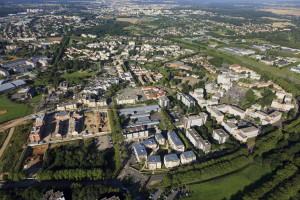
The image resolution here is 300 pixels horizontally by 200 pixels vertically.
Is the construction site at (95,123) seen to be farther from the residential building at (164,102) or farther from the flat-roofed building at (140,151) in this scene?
the residential building at (164,102)

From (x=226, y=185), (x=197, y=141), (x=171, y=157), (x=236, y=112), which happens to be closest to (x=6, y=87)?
(x=171, y=157)

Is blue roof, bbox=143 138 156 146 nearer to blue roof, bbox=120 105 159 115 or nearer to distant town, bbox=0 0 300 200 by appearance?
distant town, bbox=0 0 300 200

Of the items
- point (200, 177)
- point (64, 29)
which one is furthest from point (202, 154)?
point (64, 29)

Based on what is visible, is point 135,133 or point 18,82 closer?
point 135,133

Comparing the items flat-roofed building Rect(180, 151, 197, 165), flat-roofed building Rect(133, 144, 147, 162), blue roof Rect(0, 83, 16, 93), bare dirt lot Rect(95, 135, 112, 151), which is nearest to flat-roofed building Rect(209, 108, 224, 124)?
flat-roofed building Rect(180, 151, 197, 165)

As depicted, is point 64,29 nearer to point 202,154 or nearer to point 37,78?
point 37,78

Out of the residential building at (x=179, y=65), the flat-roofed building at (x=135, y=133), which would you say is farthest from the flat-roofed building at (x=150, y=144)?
the residential building at (x=179, y=65)

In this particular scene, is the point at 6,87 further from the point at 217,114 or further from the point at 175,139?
the point at 217,114
